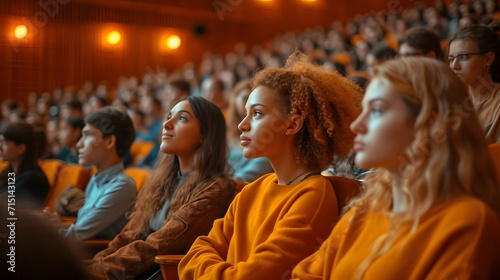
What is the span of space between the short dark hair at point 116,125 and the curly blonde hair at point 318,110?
3.70 feet

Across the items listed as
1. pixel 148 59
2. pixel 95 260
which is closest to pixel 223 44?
pixel 148 59

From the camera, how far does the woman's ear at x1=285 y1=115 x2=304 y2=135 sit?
1.58 metres

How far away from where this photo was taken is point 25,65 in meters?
7.73

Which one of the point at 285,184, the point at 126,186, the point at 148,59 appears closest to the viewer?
the point at 285,184

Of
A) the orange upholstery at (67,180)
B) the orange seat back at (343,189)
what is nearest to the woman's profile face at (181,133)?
the orange seat back at (343,189)

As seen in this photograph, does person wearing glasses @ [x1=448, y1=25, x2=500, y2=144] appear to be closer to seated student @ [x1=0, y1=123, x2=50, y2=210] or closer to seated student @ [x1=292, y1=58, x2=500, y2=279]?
seated student @ [x1=292, y1=58, x2=500, y2=279]

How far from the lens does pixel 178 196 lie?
2100 mm

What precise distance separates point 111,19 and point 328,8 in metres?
3.34

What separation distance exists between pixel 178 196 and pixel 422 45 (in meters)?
1.20

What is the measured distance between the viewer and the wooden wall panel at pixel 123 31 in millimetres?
7645

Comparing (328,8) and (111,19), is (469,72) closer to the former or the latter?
(111,19)

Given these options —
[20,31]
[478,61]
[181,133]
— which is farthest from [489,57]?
[20,31]

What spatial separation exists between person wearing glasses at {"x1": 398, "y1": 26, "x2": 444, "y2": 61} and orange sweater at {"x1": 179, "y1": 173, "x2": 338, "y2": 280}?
120 cm

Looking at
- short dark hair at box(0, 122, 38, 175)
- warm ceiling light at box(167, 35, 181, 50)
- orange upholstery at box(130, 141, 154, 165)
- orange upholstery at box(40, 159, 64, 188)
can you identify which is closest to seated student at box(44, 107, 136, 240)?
short dark hair at box(0, 122, 38, 175)
